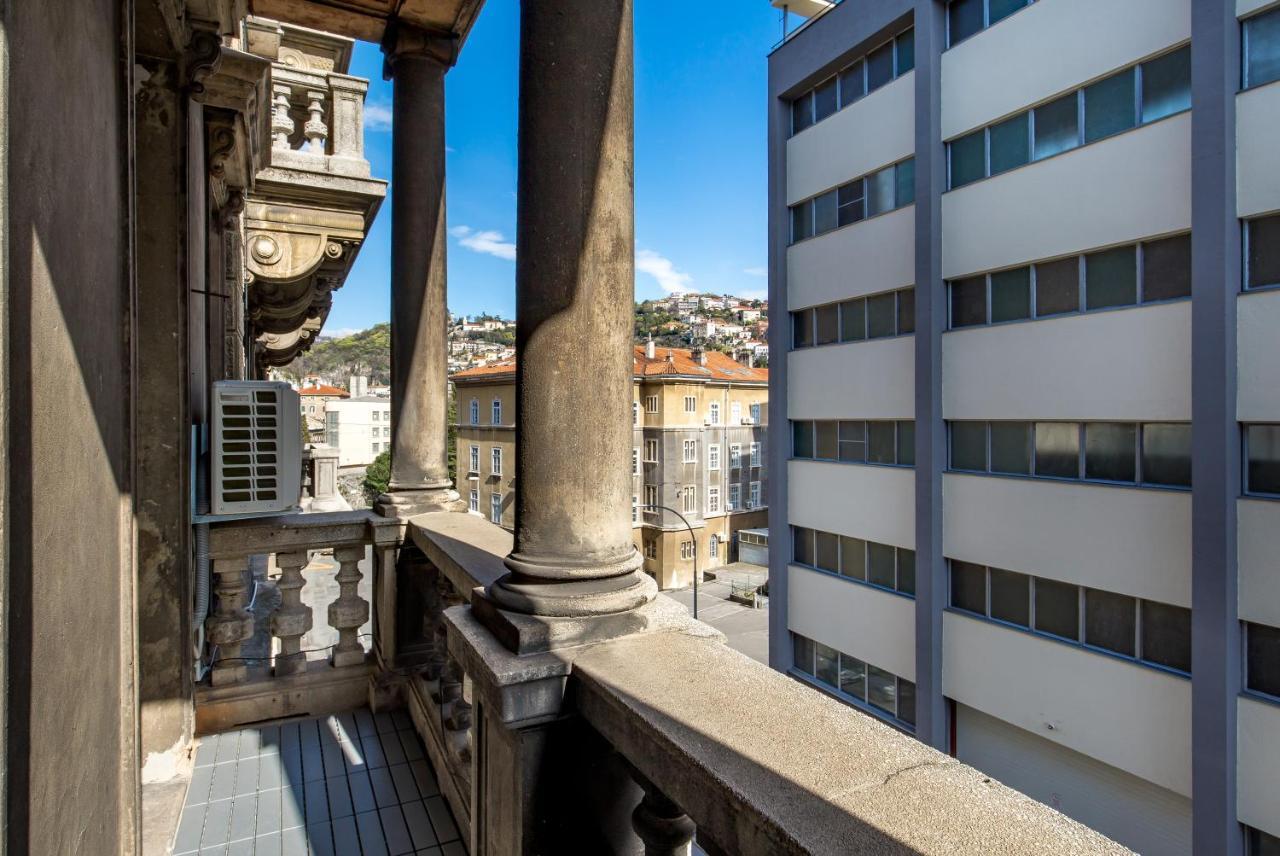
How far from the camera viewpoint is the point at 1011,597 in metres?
14.5

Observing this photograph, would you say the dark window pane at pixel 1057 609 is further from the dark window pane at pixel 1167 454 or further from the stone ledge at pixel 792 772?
the stone ledge at pixel 792 772

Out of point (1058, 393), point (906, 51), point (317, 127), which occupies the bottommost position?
point (1058, 393)

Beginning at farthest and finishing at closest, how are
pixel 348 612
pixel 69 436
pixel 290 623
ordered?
pixel 348 612
pixel 290 623
pixel 69 436

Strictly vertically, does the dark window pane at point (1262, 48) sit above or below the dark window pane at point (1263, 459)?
above

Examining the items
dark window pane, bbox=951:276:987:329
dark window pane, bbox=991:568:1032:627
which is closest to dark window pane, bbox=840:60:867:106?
dark window pane, bbox=951:276:987:329

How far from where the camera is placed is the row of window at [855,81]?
17.1 metres

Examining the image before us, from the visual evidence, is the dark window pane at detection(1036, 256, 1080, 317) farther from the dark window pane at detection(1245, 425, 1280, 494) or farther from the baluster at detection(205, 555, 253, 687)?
the baluster at detection(205, 555, 253, 687)

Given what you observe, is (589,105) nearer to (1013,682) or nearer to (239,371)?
(239,371)

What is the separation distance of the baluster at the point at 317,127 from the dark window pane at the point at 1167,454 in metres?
13.3

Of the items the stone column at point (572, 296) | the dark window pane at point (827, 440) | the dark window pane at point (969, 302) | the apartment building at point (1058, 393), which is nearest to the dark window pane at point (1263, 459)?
the apartment building at point (1058, 393)

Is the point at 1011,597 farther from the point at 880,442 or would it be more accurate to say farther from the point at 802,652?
the point at 802,652

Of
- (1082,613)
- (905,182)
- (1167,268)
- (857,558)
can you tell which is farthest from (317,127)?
(857,558)

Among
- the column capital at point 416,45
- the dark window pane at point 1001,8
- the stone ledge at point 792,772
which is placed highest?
the dark window pane at point 1001,8

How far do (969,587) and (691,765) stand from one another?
1597cm
